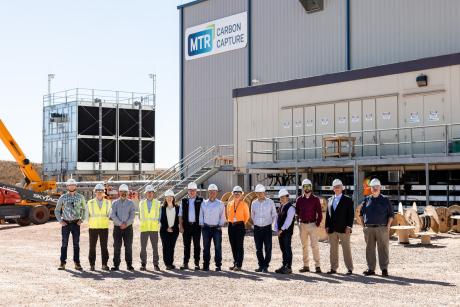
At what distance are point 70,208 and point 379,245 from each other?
6494 mm

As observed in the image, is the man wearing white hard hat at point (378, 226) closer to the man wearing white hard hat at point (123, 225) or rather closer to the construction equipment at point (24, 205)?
the man wearing white hard hat at point (123, 225)

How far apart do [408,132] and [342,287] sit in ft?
52.6

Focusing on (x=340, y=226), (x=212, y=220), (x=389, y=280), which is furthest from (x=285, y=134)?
(x=389, y=280)

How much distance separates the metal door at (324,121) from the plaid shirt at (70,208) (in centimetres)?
1609

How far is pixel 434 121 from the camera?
1068 inches

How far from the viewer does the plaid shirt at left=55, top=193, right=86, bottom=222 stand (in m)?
16.1

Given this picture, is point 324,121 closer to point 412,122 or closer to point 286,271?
point 412,122

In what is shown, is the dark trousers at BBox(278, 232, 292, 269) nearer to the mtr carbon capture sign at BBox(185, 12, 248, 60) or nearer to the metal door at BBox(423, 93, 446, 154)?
the metal door at BBox(423, 93, 446, 154)

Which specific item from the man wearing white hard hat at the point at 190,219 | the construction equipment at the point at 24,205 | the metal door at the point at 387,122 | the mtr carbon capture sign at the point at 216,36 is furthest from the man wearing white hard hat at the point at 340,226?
the mtr carbon capture sign at the point at 216,36

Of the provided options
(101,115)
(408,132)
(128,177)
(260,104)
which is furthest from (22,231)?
(128,177)

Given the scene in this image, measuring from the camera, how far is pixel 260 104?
3425 cm

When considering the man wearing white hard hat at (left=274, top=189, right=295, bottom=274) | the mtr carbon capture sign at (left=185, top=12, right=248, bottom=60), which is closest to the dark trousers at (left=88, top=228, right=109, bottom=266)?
the man wearing white hard hat at (left=274, top=189, right=295, bottom=274)

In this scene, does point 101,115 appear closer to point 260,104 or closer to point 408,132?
point 260,104

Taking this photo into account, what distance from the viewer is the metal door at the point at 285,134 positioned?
A: 32.7m
